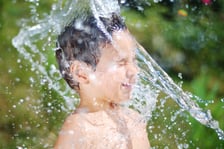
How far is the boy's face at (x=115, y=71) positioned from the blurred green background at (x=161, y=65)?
1000 millimetres

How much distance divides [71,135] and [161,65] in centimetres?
171

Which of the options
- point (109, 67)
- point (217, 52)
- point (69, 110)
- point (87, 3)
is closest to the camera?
point (109, 67)

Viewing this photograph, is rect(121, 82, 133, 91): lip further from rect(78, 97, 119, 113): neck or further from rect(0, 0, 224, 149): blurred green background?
rect(0, 0, 224, 149): blurred green background

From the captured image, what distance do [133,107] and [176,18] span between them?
1.59 m

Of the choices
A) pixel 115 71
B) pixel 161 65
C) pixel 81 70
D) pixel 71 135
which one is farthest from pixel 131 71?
pixel 161 65

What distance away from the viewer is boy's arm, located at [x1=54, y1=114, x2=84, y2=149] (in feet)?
8.34

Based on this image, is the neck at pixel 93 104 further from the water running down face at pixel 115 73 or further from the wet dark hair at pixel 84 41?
the wet dark hair at pixel 84 41

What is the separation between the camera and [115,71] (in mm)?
2572

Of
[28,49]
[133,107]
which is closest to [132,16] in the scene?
[28,49]

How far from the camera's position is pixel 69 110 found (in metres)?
3.71

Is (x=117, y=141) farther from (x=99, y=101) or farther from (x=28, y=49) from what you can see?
(x=28, y=49)

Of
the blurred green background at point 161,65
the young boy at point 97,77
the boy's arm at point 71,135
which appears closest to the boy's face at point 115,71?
the young boy at point 97,77

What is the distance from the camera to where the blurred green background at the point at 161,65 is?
375cm

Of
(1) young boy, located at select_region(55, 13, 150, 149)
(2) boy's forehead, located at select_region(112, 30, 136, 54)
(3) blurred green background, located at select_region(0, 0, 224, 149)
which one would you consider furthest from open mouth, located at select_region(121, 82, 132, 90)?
(3) blurred green background, located at select_region(0, 0, 224, 149)
